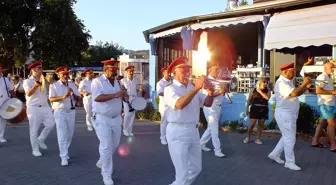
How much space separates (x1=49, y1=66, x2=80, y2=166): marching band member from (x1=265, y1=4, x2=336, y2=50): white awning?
5708 mm

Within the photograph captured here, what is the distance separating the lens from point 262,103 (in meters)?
8.98

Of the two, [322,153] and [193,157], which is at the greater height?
[193,157]

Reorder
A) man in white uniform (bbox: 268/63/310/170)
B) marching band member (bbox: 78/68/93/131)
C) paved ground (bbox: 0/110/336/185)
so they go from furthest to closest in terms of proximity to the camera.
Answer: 1. marching band member (bbox: 78/68/93/131)
2. man in white uniform (bbox: 268/63/310/170)
3. paved ground (bbox: 0/110/336/185)

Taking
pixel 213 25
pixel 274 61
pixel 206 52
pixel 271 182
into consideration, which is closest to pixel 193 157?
pixel 271 182

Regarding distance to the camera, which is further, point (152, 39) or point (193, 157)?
point (152, 39)

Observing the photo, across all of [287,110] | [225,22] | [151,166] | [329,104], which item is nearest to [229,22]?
[225,22]

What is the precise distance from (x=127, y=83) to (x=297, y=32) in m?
4.79

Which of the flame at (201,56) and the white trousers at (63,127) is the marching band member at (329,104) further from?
the flame at (201,56)

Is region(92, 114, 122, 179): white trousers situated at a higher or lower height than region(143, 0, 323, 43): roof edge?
lower

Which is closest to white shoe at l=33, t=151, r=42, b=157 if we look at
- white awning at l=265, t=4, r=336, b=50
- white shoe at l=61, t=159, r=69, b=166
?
white shoe at l=61, t=159, r=69, b=166

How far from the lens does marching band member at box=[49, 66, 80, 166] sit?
679 cm

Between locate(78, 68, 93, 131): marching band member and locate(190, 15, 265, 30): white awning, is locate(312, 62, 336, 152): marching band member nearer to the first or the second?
locate(190, 15, 265, 30): white awning

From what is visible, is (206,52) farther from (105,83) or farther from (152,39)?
(105,83)

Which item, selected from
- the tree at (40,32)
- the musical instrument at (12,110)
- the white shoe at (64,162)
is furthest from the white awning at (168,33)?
the tree at (40,32)
